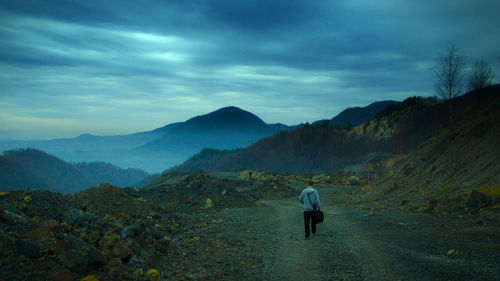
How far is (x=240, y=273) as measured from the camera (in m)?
8.10

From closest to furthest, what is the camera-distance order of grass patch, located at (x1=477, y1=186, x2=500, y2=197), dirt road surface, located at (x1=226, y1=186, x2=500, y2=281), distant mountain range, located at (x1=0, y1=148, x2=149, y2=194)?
dirt road surface, located at (x1=226, y1=186, x2=500, y2=281) < grass patch, located at (x1=477, y1=186, x2=500, y2=197) < distant mountain range, located at (x1=0, y1=148, x2=149, y2=194)

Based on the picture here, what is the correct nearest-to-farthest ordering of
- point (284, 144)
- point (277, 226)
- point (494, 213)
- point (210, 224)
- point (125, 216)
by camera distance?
point (494, 213), point (125, 216), point (277, 226), point (210, 224), point (284, 144)

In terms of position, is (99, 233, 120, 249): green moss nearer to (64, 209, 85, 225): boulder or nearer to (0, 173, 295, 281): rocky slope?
(0, 173, 295, 281): rocky slope

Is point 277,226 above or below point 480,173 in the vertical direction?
below

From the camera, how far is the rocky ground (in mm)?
6770

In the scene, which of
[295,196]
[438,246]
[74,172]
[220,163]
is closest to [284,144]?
[220,163]

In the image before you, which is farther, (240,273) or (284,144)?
(284,144)

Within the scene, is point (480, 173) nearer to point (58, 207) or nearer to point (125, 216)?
point (125, 216)

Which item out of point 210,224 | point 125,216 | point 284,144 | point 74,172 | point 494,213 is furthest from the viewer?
point 74,172

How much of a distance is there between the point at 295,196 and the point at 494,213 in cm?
2532

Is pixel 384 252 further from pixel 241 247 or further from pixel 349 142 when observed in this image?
pixel 349 142

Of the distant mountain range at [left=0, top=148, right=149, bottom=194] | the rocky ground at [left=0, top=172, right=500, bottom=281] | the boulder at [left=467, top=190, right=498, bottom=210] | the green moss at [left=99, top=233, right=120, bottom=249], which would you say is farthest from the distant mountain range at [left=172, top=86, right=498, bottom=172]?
the distant mountain range at [left=0, top=148, right=149, bottom=194]

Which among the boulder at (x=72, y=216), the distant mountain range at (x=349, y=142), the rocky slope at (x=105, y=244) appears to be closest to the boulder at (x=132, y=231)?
the rocky slope at (x=105, y=244)

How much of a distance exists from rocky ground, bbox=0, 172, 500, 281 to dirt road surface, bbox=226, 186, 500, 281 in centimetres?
2
